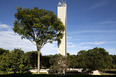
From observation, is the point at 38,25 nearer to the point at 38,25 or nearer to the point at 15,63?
the point at 38,25

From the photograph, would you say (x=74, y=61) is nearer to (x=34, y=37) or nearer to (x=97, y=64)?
(x=97, y=64)

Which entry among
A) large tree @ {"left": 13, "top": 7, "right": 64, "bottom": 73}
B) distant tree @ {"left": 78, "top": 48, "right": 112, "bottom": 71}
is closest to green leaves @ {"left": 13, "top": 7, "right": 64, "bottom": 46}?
large tree @ {"left": 13, "top": 7, "right": 64, "bottom": 73}

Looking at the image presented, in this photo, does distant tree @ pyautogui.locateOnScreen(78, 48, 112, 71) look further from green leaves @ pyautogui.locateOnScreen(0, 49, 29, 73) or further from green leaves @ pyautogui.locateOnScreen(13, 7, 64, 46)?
green leaves @ pyautogui.locateOnScreen(0, 49, 29, 73)

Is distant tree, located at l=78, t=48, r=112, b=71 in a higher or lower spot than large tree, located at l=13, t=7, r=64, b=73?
lower

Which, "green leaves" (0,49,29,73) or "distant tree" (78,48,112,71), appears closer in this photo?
"green leaves" (0,49,29,73)

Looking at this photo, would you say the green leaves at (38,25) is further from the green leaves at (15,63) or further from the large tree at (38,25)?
the green leaves at (15,63)

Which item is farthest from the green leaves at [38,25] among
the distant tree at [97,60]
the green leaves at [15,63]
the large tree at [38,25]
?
the distant tree at [97,60]

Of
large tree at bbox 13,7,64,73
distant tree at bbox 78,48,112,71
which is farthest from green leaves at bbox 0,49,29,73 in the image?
distant tree at bbox 78,48,112,71

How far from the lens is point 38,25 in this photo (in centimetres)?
2348

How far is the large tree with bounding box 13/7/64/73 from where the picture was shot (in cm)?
2412

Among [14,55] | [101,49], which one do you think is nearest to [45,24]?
[14,55]

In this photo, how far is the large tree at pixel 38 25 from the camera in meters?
24.1

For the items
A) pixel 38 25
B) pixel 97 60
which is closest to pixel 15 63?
pixel 38 25

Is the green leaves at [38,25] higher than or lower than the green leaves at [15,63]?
higher
